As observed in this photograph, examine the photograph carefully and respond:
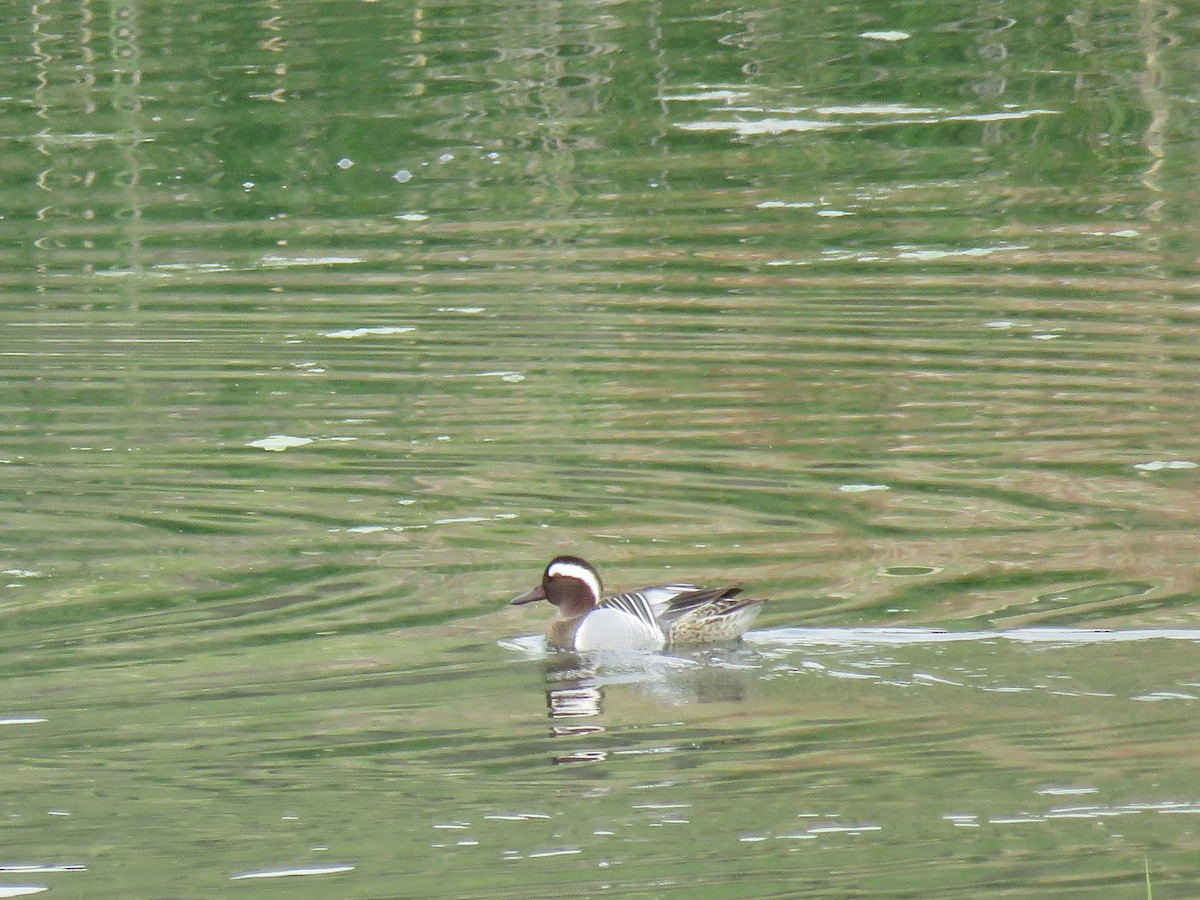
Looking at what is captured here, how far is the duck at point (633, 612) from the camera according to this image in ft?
25.1

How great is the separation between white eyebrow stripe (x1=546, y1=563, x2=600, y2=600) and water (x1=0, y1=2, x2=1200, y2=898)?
23cm

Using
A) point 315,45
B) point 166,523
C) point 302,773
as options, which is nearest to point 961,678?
point 302,773

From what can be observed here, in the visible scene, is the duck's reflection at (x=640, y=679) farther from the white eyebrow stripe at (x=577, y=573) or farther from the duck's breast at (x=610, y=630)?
the white eyebrow stripe at (x=577, y=573)

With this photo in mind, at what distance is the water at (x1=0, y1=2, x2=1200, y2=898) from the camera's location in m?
6.05

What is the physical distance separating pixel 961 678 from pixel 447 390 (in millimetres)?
4824

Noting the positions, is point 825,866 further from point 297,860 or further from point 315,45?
point 315,45

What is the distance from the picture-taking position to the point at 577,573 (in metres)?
8.04

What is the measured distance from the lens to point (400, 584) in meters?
8.47

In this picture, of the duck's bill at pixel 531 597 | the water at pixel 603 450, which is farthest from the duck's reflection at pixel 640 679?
the duck's bill at pixel 531 597

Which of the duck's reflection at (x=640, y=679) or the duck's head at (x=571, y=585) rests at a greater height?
the duck's head at (x=571, y=585)

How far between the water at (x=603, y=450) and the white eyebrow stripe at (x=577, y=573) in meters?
0.23

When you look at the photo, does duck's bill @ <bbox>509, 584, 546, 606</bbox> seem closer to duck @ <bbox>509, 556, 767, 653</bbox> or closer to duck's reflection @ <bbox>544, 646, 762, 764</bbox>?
duck @ <bbox>509, 556, 767, 653</bbox>

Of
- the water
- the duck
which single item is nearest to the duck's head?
the duck

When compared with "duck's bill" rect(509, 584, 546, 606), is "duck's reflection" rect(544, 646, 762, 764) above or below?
below
